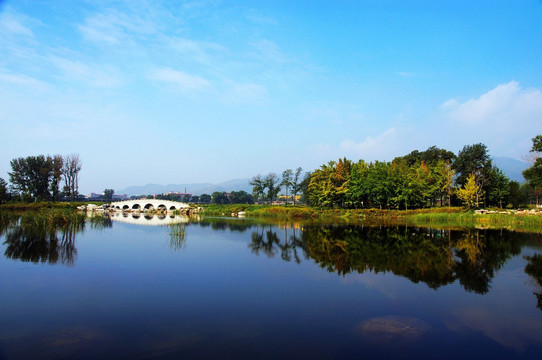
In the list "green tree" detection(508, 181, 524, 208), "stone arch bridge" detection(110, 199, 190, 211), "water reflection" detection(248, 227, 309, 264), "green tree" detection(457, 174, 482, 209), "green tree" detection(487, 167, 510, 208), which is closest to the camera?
"water reflection" detection(248, 227, 309, 264)

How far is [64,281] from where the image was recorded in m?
11.2

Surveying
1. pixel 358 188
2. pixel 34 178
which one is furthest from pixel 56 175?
pixel 358 188

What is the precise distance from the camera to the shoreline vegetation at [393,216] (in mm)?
33000

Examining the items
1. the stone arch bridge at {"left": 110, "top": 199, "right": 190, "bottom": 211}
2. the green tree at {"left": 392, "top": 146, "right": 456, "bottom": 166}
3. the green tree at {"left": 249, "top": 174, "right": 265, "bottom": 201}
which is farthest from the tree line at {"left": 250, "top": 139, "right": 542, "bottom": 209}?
the stone arch bridge at {"left": 110, "top": 199, "right": 190, "bottom": 211}

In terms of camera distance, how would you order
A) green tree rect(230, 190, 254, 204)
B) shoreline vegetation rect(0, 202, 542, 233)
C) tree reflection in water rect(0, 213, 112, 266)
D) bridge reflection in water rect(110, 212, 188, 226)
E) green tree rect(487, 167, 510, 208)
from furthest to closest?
green tree rect(230, 190, 254, 204) → green tree rect(487, 167, 510, 208) → bridge reflection in water rect(110, 212, 188, 226) → shoreline vegetation rect(0, 202, 542, 233) → tree reflection in water rect(0, 213, 112, 266)

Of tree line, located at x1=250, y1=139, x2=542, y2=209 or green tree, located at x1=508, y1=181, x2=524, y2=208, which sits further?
green tree, located at x1=508, y1=181, x2=524, y2=208

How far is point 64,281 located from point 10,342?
501 centimetres

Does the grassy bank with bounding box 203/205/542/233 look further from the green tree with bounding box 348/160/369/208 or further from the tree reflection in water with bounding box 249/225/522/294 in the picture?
the tree reflection in water with bounding box 249/225/522/294

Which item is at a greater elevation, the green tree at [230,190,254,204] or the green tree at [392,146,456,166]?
the green tree at [392,146,456,166]

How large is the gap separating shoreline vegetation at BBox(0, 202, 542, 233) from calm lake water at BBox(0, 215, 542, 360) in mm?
18395

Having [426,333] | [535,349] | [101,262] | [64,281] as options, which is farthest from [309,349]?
[101,262]

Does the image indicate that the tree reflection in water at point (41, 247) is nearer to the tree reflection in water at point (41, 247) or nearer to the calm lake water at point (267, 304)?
the tree reflection in water at point (41, 247)

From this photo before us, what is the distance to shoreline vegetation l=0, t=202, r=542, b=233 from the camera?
108ft

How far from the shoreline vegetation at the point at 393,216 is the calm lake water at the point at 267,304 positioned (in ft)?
60.4
